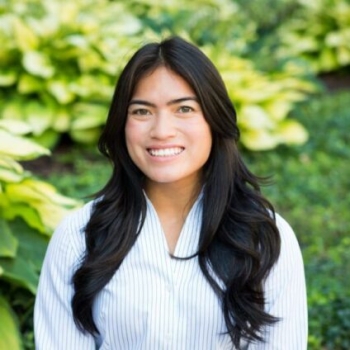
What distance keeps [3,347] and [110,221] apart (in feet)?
3.28

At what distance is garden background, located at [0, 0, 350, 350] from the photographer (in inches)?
157

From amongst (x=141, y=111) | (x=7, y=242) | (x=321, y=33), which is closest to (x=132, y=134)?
(x=141, y=111)

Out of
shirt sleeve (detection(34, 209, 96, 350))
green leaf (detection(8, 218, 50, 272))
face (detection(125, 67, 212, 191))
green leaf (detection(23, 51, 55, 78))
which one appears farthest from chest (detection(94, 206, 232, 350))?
green leaf (detection(23, 51, 55, 78))

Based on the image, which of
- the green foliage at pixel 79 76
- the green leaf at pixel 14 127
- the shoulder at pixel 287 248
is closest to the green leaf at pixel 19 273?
the green leaf at pixel 14 127

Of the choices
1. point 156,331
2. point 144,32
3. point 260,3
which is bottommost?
point 156,331

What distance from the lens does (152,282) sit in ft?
8.79

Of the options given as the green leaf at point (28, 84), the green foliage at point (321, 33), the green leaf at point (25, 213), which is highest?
the green foliage at point (321, 33)

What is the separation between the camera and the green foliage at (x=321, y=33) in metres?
9.09

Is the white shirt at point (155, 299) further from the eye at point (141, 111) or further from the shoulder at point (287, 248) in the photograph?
the eye at point (141, 111)

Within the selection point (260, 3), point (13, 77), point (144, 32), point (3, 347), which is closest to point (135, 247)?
point (3, 347)

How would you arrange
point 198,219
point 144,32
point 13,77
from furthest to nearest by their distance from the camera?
point 144,32 → point 13,77 → point 198,219

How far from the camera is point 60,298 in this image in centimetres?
277

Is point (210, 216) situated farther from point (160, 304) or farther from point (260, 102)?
point (260, 102)

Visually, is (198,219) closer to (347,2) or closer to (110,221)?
(110,221)
